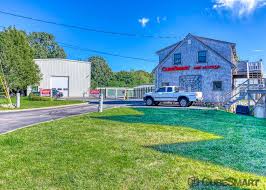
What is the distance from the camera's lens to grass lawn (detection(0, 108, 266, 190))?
207 inches

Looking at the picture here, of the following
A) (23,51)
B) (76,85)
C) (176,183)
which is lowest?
(176,183)

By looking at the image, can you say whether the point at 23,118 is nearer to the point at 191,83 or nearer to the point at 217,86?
the point at 191,83

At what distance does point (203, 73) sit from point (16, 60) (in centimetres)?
2238

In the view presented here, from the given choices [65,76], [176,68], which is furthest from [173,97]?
[65,76]

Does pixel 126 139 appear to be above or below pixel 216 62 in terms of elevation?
below

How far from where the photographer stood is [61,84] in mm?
48781

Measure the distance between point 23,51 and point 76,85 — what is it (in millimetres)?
13082

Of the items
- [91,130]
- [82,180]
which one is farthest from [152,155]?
[91,130]

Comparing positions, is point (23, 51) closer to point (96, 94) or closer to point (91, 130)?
point (96, 94)

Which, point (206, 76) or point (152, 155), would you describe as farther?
point (206, 76)

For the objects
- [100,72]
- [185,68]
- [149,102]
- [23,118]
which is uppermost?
[100,72]

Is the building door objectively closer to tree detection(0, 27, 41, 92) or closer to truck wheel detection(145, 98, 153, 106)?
truck wheel detection(145, 98, 153, 106)

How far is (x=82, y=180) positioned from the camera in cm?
527

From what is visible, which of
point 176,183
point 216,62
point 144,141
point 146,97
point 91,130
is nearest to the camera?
point 176,183
